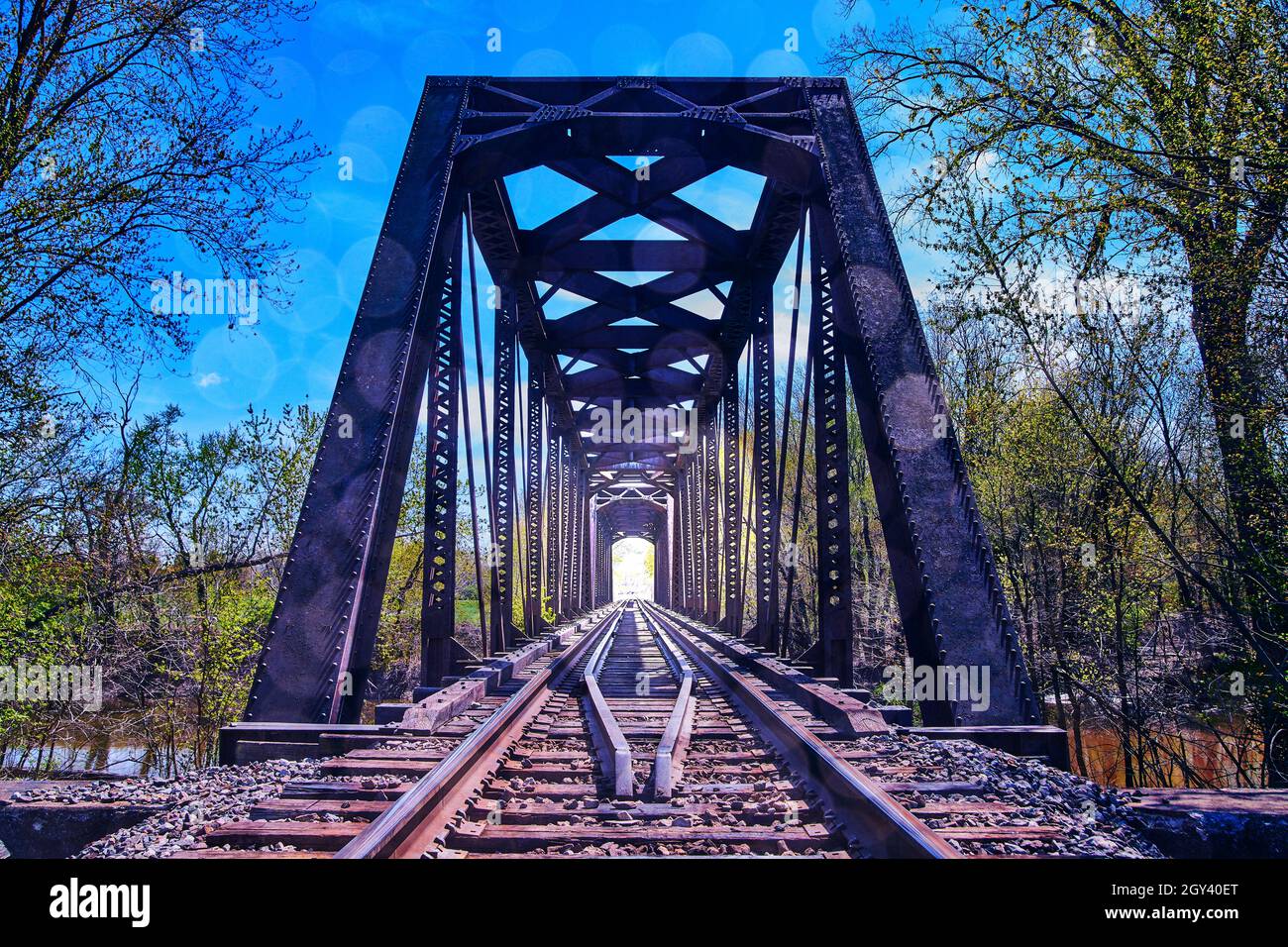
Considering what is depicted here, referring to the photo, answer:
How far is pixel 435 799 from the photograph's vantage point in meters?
2.95

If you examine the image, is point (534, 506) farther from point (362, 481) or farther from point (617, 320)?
point (362, 481)

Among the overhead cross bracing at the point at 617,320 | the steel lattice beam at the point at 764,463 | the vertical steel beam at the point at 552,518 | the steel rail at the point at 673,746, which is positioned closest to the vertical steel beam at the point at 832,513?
the overhead cross bracing at the point at 617,320

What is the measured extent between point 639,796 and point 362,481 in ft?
10.9

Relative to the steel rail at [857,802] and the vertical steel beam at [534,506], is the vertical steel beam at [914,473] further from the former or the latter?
the vertical steel beam at [534,506]

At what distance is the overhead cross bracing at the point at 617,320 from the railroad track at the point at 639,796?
1111mm

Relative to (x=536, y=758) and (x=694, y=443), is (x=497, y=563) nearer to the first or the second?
(x=536, y=758)

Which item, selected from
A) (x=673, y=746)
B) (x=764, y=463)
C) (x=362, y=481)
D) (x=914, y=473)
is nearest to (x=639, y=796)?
(x=673, y=746)

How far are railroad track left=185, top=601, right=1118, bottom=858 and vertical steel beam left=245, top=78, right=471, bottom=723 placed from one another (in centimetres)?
90

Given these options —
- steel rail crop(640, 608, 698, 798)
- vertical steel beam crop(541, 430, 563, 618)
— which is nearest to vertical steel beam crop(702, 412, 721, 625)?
vertical steel beam crop(541, 430, 563, 618)

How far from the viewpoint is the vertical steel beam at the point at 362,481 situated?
4.77 m

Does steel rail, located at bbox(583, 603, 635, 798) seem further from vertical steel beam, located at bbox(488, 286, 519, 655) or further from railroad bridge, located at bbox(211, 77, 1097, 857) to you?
vertical steel beam, located at bbox(488, 286, 519, 655)

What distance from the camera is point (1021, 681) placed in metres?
4.53

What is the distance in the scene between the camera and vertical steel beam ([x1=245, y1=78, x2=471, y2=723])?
4.77 meters
